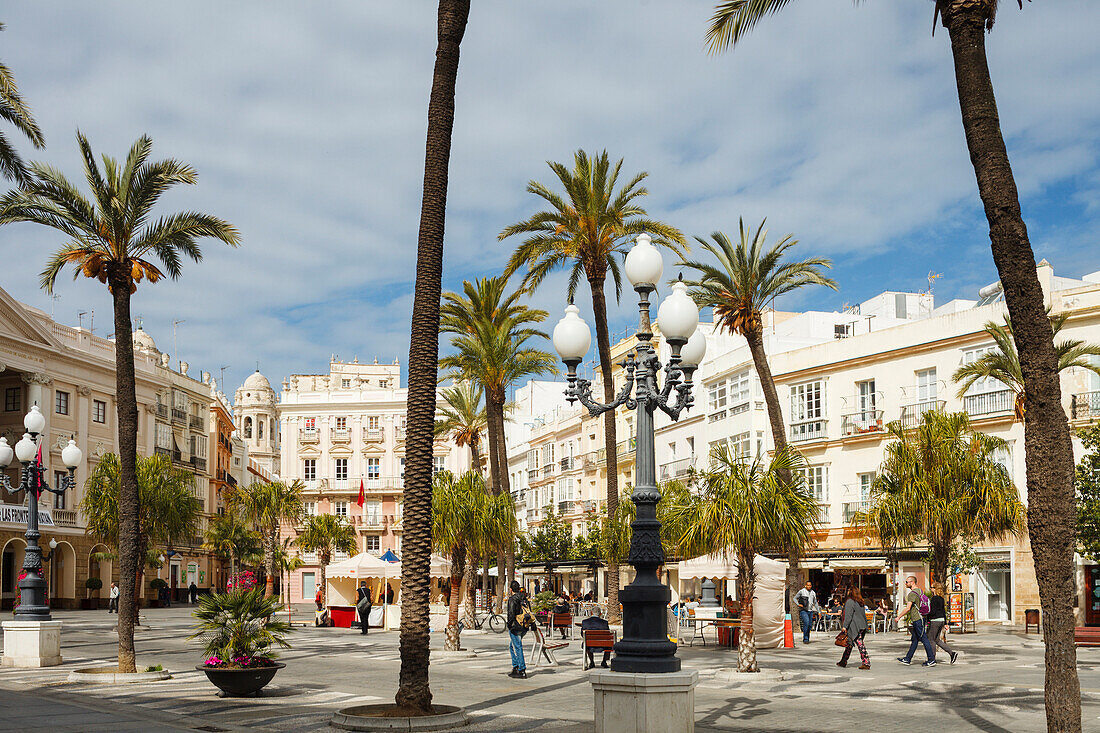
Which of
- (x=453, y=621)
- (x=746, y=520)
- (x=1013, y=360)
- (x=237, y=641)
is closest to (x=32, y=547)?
(x=237, y=641)

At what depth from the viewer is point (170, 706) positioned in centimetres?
1555

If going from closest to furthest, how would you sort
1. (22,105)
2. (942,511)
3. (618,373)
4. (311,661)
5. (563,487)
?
(22,105), (311,661), (942,511), (618,373), (563,487)

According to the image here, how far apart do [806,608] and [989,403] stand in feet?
43.0

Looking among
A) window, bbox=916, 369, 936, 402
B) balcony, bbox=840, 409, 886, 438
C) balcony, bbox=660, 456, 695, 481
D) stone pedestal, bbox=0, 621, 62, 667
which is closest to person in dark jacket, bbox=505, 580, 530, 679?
stone pedestal, bbox=0, 621, 62, 667

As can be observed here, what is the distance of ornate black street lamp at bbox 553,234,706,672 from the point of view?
35.2ft

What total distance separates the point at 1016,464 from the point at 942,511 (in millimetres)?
10162

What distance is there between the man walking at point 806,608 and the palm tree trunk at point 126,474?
18.6m

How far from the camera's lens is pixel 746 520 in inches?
800

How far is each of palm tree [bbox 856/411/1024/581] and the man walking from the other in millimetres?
2908

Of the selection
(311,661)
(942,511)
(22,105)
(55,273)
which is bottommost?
(311,661)

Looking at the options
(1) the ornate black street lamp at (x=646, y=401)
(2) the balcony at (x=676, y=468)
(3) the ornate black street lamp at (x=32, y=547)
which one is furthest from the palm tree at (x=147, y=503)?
(1) the ornate black street lamp at (x=646, y=401)

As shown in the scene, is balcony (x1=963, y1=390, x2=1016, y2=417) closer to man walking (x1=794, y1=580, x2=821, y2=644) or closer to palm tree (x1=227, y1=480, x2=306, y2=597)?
man walking (x1=794, y1=580, x2=821, y2=644)

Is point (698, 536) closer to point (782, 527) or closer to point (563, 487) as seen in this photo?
point (782, 527)

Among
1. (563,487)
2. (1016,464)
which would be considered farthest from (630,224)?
(563,487)
